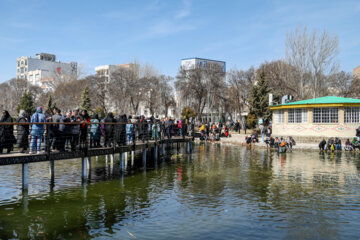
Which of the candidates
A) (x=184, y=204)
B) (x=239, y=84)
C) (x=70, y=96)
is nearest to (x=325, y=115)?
(x=184, y=204)

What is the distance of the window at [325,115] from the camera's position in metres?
33.2

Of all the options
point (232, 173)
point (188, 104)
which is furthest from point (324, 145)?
point (188, 104)

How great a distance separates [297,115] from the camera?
1393 inches

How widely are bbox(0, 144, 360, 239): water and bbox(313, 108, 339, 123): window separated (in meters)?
15.0

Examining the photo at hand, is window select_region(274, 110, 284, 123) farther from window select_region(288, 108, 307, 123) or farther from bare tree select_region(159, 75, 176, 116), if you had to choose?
bare tree select_region(159, 75, 176, 116)

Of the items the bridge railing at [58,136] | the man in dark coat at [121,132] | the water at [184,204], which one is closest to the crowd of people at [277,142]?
the water at [184,204]

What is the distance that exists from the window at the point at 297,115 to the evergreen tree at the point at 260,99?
15.5 metres

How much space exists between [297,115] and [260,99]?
16.9m

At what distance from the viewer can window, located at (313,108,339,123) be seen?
1308 inches

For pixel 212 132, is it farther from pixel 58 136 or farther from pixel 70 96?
pixel 70 96

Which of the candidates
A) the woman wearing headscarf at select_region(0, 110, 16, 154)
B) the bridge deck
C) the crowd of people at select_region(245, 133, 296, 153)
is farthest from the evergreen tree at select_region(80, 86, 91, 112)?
the woman wearing headscarf at select_region(0, 110, 16, 154)

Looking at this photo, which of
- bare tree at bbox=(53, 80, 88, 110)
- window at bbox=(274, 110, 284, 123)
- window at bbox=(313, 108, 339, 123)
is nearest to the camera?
window at bbox=(313, 108, 339, 123)

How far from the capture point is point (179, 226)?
9.66 meters

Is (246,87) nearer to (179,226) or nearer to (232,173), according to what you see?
(232,173)
